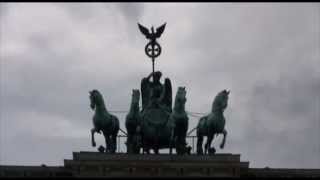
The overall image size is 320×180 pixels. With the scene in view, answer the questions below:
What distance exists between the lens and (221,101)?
38.3m

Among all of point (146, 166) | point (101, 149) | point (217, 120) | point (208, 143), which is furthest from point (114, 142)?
point (217, 120)

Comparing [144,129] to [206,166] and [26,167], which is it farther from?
[26,167]

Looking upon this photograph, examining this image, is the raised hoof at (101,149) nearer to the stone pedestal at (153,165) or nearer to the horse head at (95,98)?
the stone pedestal at (153,165)

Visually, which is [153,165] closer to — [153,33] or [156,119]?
[156,119]

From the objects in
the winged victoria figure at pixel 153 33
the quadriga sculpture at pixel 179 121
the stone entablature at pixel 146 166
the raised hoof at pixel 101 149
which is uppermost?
the winged victoria figure at pixel 153 33

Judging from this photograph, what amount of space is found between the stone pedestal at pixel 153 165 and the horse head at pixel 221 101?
2.26m

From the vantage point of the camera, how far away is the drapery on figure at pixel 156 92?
39812mm

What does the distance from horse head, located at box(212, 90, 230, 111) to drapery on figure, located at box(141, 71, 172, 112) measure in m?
2.58

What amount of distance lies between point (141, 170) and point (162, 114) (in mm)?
2470

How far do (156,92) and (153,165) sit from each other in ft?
9.87

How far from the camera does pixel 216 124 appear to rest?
125 ft

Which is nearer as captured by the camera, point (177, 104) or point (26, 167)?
point (177, 104)

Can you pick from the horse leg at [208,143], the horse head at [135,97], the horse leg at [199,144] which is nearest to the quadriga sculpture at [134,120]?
the horse head at [135,97]

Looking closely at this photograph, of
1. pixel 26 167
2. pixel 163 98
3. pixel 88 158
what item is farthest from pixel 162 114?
Result: pixel 26 167
